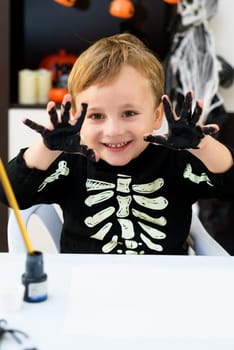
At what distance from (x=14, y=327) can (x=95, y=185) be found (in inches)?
21.8

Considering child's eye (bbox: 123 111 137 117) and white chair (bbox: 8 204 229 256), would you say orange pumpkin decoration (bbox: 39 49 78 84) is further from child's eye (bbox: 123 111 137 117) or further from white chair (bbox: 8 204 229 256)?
child's eye (bbox: 123 111 137 117)

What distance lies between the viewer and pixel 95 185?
128cm

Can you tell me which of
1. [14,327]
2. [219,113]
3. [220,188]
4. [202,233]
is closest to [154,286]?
[14,327]

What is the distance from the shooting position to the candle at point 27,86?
2477mm

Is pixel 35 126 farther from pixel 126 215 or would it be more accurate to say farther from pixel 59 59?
pixel 59 59

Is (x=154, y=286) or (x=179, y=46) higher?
(x=179, y=46)

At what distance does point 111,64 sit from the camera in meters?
1.21

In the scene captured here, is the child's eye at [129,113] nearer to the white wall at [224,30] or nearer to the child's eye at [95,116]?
the child's eye at [95,116]

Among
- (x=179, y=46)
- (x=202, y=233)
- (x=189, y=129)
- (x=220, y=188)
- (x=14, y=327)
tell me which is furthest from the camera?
(x=179, y=46)

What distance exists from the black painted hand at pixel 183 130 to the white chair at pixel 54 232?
0.35 m

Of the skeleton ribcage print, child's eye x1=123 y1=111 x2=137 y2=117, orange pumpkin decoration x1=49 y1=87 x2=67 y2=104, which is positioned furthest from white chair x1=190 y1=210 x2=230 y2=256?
orange pumpkin decoration x1=49 y1=87 x2=67 y2=104

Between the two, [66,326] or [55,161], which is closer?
[66,326]

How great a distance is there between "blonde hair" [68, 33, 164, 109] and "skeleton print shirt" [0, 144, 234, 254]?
0.53 feet

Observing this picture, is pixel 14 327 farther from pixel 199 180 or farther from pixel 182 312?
pixel 199 180
